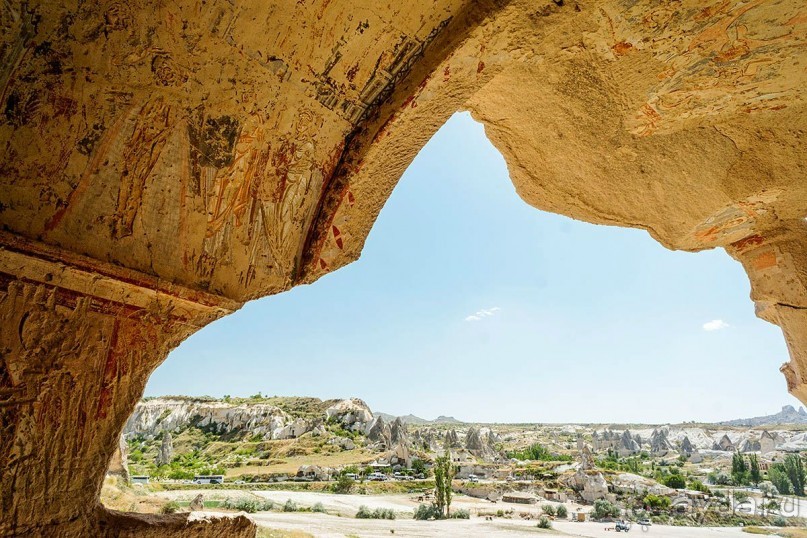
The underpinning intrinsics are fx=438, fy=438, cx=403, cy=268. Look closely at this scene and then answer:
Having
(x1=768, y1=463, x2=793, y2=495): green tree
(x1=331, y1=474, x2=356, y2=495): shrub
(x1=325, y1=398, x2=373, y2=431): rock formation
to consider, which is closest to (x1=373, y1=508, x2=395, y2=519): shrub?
(x1=331, y1=474, x2=356, y2=495): shrub

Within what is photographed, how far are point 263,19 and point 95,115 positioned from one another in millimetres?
834

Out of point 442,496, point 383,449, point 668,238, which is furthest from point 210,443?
point 668,238

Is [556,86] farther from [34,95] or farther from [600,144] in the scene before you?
[34,95]

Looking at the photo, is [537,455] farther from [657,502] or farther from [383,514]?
[383,514]

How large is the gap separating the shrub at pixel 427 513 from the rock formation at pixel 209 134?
73.9ft

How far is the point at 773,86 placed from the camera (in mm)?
3170

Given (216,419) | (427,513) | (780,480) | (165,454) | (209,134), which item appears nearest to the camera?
(209,134)

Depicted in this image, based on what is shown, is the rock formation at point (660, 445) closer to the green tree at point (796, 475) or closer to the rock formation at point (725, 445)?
the rock formation at point (725, 445)

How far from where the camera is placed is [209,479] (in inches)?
1126

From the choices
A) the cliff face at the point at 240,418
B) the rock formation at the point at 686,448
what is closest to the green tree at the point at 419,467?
the cliff face at the point at 240,418

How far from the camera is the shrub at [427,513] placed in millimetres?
22234

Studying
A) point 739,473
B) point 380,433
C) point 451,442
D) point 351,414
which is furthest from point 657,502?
point 351,414

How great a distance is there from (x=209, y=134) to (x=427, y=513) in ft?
80.3

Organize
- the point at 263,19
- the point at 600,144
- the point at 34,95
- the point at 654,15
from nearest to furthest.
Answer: the point at 34,95 → the point at 263,19 → the point at 654,15 → the point at 600,144
